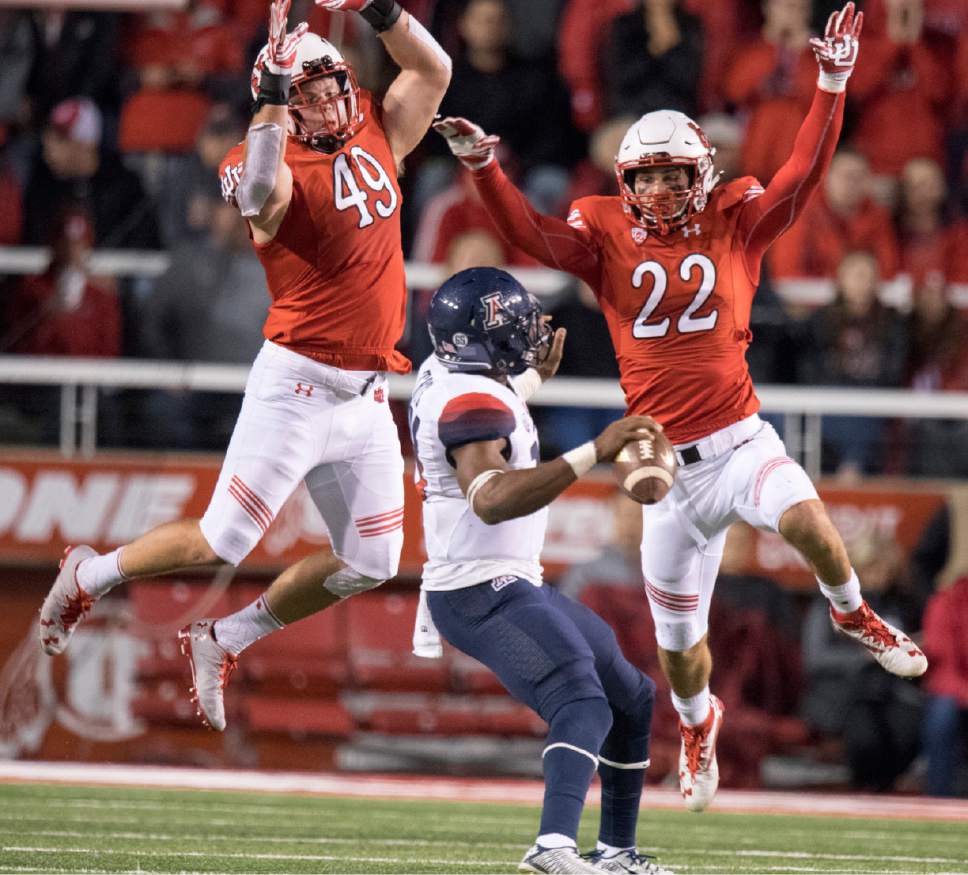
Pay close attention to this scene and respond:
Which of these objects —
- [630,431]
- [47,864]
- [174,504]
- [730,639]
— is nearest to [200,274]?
[174,504]

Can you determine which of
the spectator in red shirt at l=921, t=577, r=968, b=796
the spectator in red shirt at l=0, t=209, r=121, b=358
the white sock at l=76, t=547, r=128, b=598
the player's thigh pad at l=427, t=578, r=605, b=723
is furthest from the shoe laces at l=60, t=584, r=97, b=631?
the spectator in red shirt at l=921, t=577, r=968, b=796

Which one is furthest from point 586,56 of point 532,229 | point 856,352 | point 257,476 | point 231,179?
point 257,476

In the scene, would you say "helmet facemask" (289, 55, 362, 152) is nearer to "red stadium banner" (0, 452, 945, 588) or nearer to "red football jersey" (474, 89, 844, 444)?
"red football jersey" (474, 89, 844, 444)

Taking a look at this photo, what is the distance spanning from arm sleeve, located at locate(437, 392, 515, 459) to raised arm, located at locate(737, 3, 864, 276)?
176 centimetres

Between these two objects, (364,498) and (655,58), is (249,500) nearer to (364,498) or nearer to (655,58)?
(364,498)

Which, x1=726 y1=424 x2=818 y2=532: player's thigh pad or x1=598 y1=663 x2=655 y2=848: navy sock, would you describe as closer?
x1=598 y1=663 x2=655 y2=848: navy sock

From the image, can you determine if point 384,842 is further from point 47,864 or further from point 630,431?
point 630,431

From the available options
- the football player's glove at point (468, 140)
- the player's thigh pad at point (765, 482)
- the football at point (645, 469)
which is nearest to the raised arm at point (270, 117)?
the football player's glove at point (468, 140)

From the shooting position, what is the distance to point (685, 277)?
7.41m

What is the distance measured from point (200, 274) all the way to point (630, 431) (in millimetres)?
6121

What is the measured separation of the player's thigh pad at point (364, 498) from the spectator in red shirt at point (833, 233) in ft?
17.2

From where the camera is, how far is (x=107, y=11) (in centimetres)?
1281

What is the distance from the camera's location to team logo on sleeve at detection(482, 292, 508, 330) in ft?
20.7

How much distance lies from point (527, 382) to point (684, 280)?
0.82 metres
